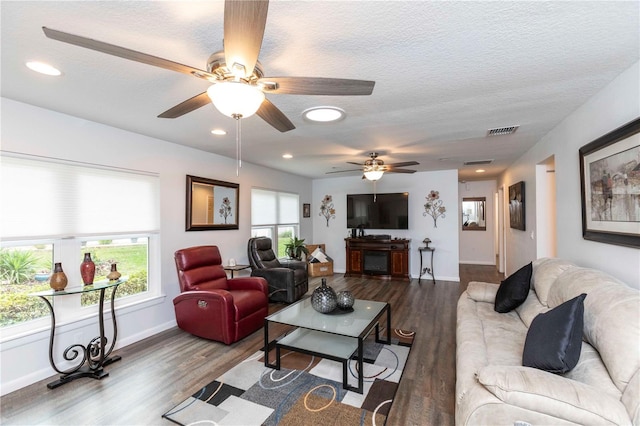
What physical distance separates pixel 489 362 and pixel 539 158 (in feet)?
10.1

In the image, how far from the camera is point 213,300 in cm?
309

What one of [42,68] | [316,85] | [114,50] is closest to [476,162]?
[316,85]

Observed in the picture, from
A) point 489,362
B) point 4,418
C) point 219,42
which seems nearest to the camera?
point 219,42

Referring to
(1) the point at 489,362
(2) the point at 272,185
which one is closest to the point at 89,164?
(2) the point at 272,185

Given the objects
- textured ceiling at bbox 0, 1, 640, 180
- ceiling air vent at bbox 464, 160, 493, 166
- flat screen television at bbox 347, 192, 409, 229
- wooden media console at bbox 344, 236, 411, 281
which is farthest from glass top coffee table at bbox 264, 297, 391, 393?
flat screen television at bbox 347, 192, 409, 229

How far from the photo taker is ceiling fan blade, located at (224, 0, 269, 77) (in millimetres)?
1025

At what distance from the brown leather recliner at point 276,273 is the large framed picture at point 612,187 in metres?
3.54

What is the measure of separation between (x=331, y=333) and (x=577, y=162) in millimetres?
2750

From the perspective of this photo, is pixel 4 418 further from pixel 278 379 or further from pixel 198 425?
pixel 278 379

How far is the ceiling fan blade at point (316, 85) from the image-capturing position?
1455 mm

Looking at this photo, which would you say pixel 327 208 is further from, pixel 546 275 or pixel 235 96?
pixel 235 96

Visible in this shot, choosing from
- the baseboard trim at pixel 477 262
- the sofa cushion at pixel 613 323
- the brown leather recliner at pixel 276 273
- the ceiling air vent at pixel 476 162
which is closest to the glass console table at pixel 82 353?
the brown leather recliner at pixel 276 273

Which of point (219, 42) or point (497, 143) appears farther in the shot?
point (497, 143)

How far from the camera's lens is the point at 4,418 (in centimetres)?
201
